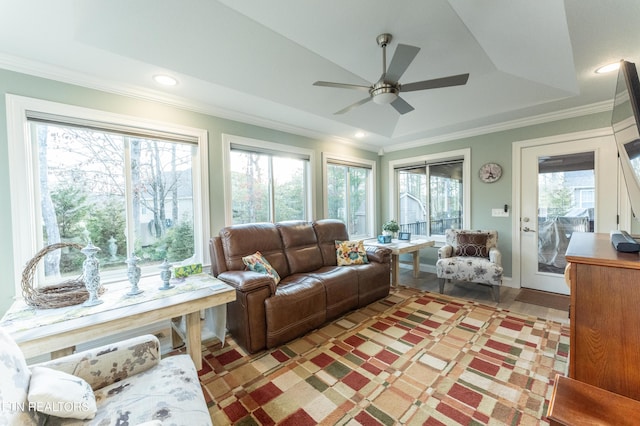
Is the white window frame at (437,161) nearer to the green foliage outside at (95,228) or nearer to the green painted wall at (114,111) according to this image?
the green painted wall at (114,111)

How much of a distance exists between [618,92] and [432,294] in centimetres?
267

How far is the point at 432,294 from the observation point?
3.50m

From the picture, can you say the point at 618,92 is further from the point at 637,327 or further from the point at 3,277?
the point at 3,277

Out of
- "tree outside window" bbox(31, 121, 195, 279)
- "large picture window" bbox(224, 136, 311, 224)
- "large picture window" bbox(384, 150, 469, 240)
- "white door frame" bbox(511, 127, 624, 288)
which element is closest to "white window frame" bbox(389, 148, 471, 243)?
"large picture window" bbox(384, 150, 469, 240)

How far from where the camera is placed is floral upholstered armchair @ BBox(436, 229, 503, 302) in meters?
3.20

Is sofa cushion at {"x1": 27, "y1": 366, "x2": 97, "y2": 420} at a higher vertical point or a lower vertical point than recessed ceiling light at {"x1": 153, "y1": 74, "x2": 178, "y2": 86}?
lower

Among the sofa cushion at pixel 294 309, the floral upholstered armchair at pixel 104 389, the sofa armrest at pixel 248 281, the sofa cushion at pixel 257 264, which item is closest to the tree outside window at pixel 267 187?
the sofa cushion at pixel 257 264

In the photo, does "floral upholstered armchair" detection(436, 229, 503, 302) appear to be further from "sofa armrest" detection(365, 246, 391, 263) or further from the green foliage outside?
the green foliage outside

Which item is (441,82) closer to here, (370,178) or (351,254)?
(351,254)

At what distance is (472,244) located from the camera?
3656mm

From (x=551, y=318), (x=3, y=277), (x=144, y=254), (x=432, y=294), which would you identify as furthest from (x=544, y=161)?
(x=3, y=277)

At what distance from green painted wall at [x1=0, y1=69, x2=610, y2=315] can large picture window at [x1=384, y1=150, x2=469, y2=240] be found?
154mm

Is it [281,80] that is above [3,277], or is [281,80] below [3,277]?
above

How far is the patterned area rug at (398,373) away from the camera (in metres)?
1.57
